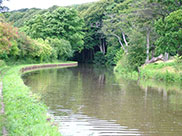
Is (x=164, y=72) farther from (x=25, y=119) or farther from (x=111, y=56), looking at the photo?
(x=111, y=56)

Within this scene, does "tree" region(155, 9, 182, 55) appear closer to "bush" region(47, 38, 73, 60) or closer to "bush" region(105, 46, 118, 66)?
"bush" region(47, 38, 73, 60)

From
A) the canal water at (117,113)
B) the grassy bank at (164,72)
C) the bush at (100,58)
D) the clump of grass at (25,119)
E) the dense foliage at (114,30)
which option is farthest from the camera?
the bush at (100,58)

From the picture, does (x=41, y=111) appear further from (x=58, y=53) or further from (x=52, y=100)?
(x=58, y=53)

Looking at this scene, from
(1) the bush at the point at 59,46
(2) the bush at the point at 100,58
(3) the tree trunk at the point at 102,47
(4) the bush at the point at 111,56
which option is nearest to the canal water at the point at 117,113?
(1) the bush at the point at 59,46

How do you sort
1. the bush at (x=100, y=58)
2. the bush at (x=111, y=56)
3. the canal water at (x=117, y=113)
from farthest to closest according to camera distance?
the bush at (x=100, y=58)
the bush at (x=111, y=56)
the canal water at (x=117, y=113)

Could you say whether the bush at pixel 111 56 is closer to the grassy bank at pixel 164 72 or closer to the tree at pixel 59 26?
the tree at pixel 59 26

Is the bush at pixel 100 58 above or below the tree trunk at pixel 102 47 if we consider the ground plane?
below

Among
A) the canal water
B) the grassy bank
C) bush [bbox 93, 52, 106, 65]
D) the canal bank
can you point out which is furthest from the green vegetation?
the canal water

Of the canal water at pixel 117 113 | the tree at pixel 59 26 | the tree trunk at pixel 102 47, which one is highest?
the tree at pixel 59 26

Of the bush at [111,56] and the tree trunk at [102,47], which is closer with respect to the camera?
the bush at [111,56]

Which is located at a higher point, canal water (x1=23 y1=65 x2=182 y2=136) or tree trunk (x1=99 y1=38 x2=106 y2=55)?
tree trunk (x1=99 y1=38 x2=106 y2=55)

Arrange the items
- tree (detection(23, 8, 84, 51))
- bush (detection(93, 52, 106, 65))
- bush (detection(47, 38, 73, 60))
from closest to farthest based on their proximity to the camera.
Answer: bush (detection(47, 38, 73, 60))
tree (detection(23, 8, 84, 51))
bush (detection(93, 52, 106, 65))

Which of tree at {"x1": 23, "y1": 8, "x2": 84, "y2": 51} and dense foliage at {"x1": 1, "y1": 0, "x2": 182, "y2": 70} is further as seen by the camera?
tree at {"x1": 23, "y1": 8, "x2": 84, "y2": 51}

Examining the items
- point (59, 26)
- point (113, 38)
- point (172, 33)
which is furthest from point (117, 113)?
point (59, 26)
